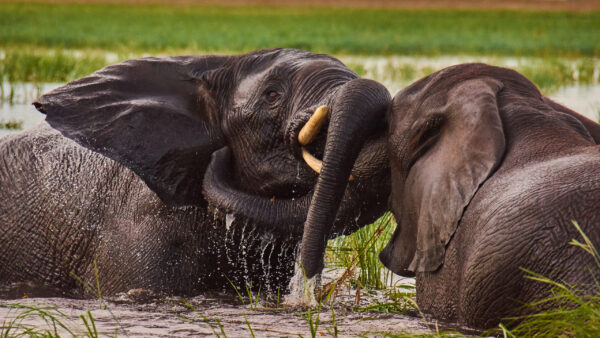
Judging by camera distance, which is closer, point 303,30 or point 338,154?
point 338,154

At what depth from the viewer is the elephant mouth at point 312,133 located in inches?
210

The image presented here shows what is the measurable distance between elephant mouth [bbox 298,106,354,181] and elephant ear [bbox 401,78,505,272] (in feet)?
2.13

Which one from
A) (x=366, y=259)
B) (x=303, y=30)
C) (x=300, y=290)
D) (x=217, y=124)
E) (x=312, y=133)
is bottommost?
(x=300, y=290)

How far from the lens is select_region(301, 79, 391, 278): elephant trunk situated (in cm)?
504

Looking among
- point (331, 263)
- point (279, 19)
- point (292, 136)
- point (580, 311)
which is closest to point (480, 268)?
point (580, 311)

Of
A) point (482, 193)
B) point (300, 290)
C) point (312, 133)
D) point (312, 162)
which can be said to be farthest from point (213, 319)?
point (482, 193)

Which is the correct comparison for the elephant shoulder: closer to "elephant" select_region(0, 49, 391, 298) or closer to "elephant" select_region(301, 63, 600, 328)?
"elephant" select_region(0, 49, 391, 298)

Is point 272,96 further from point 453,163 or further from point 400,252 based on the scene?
point 453,163

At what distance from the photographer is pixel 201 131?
6137 mm

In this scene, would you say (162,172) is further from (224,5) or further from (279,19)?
(224,5)

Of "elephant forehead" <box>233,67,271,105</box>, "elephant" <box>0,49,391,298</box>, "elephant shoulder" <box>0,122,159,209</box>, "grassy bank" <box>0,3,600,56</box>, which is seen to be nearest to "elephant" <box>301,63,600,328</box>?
"elephant" <box>0,49,391,298</box>

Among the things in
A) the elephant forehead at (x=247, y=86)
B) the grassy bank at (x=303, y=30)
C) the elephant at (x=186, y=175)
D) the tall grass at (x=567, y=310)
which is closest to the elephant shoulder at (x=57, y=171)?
the elephant at (x=186, y=175)

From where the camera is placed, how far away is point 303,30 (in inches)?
1734

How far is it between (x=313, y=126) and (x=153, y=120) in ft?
3.93
